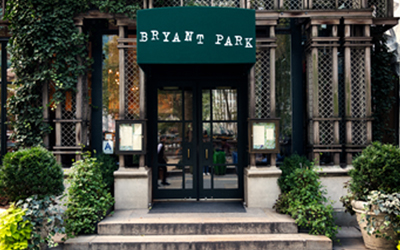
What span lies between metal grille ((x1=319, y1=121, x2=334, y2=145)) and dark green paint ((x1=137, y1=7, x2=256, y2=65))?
2597mm

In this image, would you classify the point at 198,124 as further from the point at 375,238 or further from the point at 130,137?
the point at 375,238

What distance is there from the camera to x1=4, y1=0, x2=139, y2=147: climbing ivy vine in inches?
256

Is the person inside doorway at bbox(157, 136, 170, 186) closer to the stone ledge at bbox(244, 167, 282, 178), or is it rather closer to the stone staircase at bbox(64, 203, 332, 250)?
the stone staircase at bbox(64, 203, 332, 250)

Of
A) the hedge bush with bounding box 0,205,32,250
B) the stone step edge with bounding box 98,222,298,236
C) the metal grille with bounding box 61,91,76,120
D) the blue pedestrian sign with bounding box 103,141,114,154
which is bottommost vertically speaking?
the stone step edge with bounding box 98,222,298,236

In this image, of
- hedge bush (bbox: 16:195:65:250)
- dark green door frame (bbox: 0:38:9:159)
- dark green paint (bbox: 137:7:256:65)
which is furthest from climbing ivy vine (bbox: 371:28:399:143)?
dark green door frame (bbox: 0:38:9:159)

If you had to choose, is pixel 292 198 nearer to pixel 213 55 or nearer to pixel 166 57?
pixel 213 55

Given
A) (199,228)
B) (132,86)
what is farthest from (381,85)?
(132,86)

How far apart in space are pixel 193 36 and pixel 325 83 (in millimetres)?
3460

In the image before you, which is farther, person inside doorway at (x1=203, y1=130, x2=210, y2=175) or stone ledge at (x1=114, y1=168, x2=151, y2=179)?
person inside doorway at (x1=203, y1=130, x2=210, y2=175)

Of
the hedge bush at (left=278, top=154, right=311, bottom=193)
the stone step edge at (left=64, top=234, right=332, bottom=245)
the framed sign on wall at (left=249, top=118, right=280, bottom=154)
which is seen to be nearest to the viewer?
the stone step edge at (left=64, top=234, right=332, bottom=245)

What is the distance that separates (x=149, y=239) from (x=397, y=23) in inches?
288

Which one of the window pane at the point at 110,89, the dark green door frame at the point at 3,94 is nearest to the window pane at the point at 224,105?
the window pane at the point at 110,89

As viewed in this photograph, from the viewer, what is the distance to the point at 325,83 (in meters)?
6.95

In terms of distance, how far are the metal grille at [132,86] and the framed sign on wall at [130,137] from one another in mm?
365
